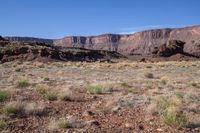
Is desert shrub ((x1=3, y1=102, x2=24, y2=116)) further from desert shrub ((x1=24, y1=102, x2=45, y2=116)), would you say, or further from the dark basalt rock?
the dark basalt rock

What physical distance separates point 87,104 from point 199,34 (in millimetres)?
193380

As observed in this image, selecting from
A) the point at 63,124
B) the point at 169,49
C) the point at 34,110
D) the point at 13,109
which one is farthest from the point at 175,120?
the point at 169,49

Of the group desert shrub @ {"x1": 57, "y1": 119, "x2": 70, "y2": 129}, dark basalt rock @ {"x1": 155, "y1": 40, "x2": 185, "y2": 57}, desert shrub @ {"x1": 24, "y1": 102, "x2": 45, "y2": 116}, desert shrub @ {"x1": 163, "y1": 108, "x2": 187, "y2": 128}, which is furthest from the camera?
dark basalt rock @ {"x1": 155, "y1": 40, "x2": 185, "y2": 57}

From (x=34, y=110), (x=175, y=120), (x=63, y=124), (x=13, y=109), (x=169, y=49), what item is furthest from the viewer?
(x=169, y=49)

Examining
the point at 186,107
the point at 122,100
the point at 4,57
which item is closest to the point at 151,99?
the point at 122,100

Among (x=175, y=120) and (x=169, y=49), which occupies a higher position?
(x=175, y=120)

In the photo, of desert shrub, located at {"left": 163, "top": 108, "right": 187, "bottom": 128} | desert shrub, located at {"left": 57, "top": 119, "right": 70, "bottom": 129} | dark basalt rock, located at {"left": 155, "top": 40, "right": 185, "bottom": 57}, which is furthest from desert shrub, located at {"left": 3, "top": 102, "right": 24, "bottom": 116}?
dark basalt rock, located at {"left": 155, "top": 40, "right": 185, "bottom": 57}

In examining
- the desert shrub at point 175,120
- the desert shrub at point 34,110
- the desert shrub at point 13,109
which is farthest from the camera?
the desert shrub at point 34,110

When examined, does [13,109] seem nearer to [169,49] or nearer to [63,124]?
[63,124]

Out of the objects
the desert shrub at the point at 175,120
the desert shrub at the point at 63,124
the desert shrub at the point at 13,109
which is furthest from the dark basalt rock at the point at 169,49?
the desert shrub at the point at 63,124

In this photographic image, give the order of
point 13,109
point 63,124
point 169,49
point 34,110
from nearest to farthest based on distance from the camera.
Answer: point 63,124 < point 13,109 < point 34,110 < point 169,49

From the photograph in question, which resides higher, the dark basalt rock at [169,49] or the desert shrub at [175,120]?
the desert shrub at [175,120]

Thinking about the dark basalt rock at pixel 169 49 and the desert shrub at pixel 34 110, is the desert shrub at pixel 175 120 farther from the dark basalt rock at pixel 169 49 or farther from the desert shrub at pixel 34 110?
the dark basalt rock at pixel 169 49

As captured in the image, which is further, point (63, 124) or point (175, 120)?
point (175, 120)
